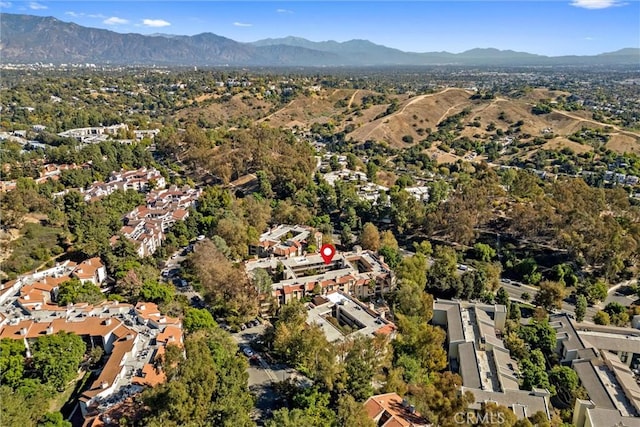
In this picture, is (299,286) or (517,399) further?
(299,286)

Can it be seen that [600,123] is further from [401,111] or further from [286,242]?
[286,242]

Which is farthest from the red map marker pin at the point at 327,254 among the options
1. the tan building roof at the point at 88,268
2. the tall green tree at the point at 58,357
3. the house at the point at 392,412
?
the tall green tree at the point at 58,357

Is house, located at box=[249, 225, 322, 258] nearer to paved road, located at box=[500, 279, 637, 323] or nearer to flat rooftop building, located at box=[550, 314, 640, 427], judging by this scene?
paved road, located at box=[500, 279, 637, 323]

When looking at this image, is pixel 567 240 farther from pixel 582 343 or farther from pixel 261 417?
pixel 261 417

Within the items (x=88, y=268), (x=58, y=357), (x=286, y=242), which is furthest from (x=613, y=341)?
(x=88, y=268)

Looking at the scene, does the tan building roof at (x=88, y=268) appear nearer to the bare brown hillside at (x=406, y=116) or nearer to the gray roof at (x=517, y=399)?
the gray roof at (x=517, y=399)

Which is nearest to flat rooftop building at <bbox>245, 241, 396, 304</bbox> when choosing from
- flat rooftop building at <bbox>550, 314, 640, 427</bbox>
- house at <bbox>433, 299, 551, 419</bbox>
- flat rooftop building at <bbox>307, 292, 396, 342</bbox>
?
flat rooftop building at <bbox>307, 292, 396, 342</bbox>

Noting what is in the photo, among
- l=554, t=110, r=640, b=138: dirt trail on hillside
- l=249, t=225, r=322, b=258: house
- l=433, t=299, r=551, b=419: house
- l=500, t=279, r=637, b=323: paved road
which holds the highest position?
l=554, t=110, r=640, b=138: dirt trail on hillside

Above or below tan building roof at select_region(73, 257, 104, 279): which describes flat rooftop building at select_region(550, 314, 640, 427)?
below

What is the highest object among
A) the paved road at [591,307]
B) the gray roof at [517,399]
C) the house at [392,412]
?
the house at [392,412]

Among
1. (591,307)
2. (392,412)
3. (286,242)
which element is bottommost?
(591,307)
